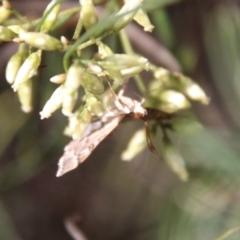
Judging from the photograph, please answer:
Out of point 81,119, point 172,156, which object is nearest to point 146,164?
point 172,156

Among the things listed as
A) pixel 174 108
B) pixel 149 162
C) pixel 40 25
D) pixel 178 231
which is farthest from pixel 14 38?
pixel 149 162

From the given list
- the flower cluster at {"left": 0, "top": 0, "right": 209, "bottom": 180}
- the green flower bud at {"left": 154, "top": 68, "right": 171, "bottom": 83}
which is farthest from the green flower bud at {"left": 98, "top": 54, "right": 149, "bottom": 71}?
the green flower bud at {"left": 154, "top": 68, "right": 171, "bottom": 83}

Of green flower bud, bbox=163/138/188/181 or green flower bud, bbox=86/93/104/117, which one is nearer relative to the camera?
green flower bud, bbox=86/93/104/117

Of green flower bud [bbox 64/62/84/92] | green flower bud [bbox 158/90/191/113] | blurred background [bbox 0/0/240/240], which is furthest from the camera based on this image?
blurred background [bbox 0/0/240/240]

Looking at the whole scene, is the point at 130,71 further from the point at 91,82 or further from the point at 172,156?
the point at 172,156

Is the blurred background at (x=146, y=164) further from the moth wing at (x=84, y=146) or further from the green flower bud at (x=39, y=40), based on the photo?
the green flower bud at (x=39, y=40)

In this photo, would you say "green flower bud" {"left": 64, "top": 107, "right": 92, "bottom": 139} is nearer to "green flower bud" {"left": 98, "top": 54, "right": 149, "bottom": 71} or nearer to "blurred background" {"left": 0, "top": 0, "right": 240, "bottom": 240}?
"green flower bud" {"left": 98, "top": 54, "right": 149, "bottom": 71}

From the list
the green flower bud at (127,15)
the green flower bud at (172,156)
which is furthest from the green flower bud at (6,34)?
the green flower bud at (172,156)
